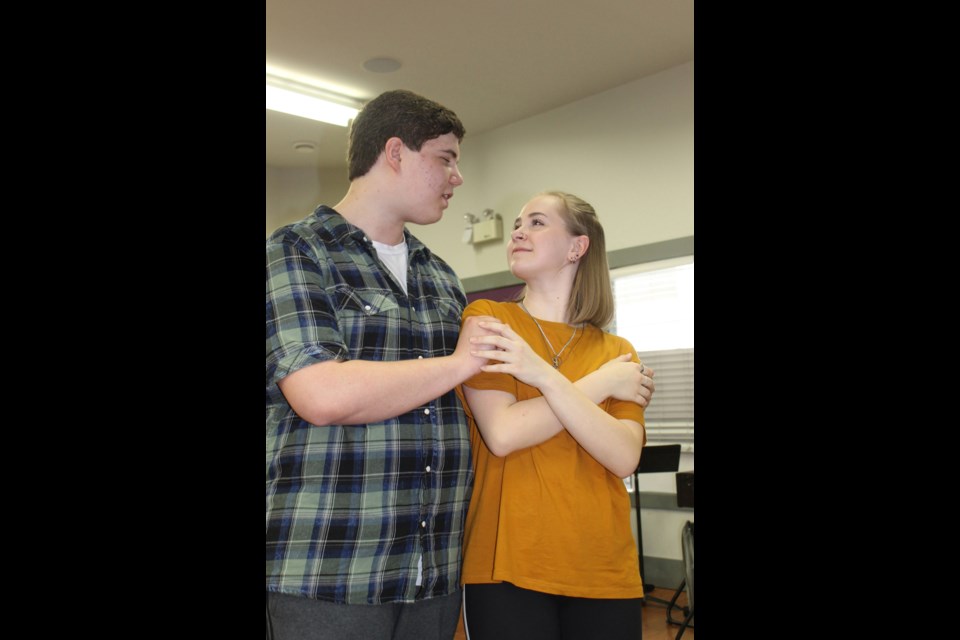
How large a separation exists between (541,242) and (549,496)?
613 millimetres

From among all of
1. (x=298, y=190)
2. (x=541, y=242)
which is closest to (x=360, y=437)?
(x=541, y=242)

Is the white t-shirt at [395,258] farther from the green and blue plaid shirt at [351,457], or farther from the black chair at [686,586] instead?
the black chair at [686,586]

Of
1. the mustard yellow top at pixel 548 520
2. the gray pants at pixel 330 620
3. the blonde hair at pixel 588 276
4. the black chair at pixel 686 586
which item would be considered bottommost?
the black chair at pixel 686 586

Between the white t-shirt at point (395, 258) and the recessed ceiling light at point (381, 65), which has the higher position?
the recessed ceiling light at point (381, 65)

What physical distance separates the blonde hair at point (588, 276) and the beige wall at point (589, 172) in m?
3.56

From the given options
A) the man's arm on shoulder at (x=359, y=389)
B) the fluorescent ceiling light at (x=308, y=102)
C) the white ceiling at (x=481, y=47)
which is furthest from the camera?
Result: the fluorescent ceiling light at (x=308, y=102)

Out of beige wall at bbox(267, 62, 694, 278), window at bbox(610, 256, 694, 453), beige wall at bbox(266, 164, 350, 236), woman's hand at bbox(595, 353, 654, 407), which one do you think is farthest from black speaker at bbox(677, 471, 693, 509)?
beige wall at bbox(266, 164, 350, 236)

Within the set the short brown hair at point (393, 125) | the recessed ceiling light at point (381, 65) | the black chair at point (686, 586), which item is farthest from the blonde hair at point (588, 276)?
the recessed ceiling light at point (381, 65)

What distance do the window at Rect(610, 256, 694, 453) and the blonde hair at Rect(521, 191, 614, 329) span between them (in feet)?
11.7

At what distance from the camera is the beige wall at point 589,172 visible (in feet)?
17.9
